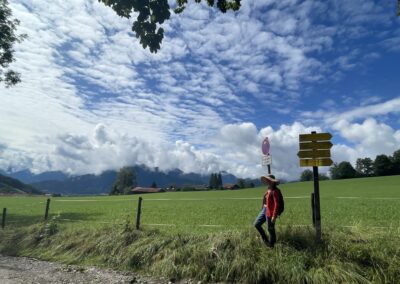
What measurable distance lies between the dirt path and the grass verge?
521 millimetres

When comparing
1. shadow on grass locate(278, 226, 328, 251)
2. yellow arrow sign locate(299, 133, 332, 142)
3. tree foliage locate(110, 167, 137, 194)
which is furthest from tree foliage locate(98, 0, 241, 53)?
tree foliage locate(110, 167, 137, 194)

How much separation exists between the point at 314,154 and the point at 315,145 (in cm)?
26

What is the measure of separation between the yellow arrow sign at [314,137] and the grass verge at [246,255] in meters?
2.58

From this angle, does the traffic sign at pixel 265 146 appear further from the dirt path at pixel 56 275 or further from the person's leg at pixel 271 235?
the dirt path at pixel 56 275

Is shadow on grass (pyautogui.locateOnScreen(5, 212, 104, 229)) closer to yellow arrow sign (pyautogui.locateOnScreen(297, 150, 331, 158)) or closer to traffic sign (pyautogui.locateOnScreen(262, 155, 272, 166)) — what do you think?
traffic sign (pyautogui.locateOnScreen(262, 155, 272, 166))

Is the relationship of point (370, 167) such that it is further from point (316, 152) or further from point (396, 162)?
point (316, 152)

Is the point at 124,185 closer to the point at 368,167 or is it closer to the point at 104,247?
the point at 368,167

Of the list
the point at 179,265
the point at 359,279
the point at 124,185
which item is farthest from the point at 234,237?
the point at 124,185

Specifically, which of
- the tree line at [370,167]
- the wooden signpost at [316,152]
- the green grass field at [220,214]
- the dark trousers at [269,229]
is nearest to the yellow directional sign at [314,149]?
the wooden signpost at [316,152]

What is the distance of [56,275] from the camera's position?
10227mm

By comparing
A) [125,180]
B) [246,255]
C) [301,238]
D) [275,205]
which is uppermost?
[125,180]

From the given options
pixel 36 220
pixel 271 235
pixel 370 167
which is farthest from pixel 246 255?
pixel 370 167

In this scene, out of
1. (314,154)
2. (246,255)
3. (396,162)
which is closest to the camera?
(246,255)

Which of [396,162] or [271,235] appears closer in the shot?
[271,235]
